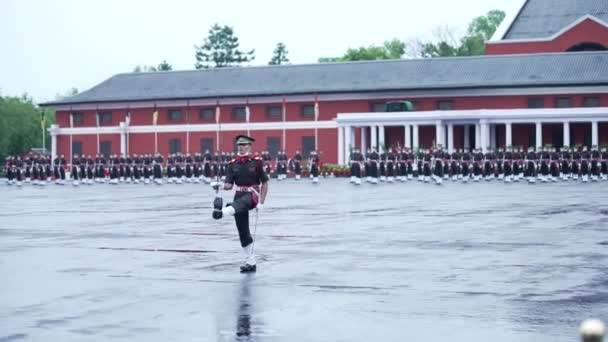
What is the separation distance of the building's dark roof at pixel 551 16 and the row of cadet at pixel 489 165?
27.1 metres

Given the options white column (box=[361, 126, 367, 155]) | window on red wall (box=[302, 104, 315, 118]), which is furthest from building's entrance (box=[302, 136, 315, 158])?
white column (box=[361, 126, 367, 155])

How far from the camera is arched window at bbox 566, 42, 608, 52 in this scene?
7664cm

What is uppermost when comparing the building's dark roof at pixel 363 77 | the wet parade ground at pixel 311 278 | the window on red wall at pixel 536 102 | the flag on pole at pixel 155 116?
the building's dark roof at pixel 363 77

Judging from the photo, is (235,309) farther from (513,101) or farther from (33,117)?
(33,117)

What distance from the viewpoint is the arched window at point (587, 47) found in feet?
251

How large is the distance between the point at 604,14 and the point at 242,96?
27495 millimetres

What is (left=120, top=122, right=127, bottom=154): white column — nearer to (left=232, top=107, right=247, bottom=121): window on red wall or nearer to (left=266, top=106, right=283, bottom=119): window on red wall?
(left=232, top=107, right=247, bottom=121): window on red wall

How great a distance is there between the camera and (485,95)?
68.9 meters

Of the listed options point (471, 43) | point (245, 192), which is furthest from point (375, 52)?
point (245, 192)

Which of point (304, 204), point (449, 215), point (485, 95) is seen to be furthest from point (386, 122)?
point (449, 215)

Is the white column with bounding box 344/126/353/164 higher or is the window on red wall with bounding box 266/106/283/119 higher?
the window on red wall with bounding box 266/106/283/119

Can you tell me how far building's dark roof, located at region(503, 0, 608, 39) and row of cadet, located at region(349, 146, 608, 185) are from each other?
27.1m

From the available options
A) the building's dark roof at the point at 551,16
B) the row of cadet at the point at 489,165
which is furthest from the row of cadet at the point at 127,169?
the building's dark roof at the point at 551,16

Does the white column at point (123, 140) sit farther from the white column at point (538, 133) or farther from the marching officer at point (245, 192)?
the marching officer at point (245, 192)
